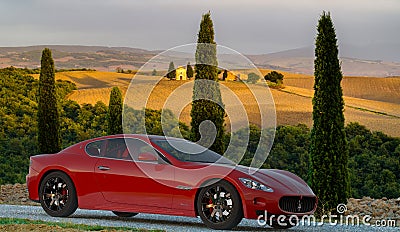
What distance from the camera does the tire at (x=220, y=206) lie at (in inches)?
432

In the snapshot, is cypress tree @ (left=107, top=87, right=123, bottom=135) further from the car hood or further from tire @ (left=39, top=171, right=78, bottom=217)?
the car hood

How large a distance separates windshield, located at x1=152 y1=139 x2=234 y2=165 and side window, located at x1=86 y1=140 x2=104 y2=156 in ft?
3.35

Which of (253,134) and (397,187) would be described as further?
(253,134)

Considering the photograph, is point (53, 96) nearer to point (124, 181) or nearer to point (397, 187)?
point (397, 187)

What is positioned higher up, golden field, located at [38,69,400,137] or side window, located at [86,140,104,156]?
side window, located at [86,140,104,156]

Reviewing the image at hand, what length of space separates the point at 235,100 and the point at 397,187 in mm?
10144

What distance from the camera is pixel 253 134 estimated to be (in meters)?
32.2

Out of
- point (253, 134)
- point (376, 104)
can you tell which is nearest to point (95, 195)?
point (253, 134)

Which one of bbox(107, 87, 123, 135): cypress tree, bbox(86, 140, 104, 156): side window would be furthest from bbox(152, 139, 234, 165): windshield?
bbox(107, 87, 123, 135): cypress tree

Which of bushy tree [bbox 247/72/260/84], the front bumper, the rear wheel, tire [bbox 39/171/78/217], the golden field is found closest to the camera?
the rear wheel

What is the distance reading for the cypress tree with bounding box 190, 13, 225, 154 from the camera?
21219mm

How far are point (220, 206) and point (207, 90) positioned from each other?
1084 cm

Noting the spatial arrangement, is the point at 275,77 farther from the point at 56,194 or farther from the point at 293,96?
the point at 56,194

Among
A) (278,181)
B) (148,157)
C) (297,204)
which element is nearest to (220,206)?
(278,181)
